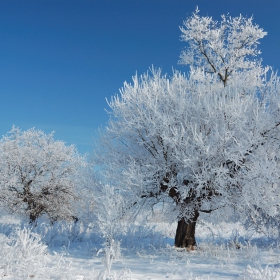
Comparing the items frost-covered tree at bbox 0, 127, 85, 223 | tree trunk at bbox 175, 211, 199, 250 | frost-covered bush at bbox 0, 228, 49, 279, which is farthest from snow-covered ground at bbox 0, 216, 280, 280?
frost-covered tree at bbox 0, 127, 85, 223

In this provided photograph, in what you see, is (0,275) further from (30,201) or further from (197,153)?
(30,201)

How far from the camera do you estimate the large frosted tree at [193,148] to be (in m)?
8.17

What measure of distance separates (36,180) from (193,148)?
14.9 metres

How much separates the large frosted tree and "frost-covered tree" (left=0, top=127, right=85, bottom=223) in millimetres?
10370

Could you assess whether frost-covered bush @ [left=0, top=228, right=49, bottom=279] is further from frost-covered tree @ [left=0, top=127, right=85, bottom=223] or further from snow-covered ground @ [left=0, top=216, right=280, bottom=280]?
frost-covered tree @ [left=0, top=127, right=85, bottom=223]

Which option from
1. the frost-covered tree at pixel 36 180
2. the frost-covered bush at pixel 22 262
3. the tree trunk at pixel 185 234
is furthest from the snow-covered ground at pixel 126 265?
the frost-covered tree at pixel 36 180

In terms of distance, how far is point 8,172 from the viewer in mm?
20375

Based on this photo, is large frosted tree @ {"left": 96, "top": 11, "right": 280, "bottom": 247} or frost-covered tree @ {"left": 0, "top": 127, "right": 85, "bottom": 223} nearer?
large frosted tree @ {"left": 96, "top": 11, "right": 280, "bottom": 247}

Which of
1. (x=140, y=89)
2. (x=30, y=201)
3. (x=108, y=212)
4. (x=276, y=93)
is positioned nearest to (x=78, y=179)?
(x=108, y=212)

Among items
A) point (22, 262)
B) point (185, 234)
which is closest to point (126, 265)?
point (22, 262)

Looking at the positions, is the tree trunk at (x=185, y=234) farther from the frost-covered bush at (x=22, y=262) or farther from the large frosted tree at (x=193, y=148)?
the frost-covered bush at (x=22, y=262)

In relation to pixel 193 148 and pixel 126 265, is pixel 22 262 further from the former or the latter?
pixel 193 148

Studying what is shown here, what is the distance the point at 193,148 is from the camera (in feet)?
27.5

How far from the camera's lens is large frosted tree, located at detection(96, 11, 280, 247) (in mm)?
8172
